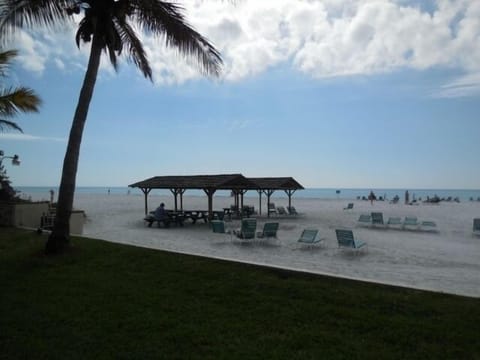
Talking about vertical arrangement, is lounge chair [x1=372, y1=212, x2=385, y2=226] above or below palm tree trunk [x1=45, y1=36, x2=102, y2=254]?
below

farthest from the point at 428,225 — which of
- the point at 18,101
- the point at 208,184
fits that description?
the point at 18,101

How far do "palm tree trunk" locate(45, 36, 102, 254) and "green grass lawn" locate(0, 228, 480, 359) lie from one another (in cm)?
124

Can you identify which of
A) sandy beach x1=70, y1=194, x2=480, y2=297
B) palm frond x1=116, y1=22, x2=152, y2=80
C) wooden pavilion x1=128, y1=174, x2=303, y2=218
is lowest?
sandy beach x1=70, y1=194, x2=480, y2=297

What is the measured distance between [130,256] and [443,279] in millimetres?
6577

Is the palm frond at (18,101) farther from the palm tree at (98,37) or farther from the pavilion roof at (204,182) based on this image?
the pavilion roof at (204,182)

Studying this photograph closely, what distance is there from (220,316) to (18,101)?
9160mm

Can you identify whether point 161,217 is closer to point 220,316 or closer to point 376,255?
point 376,255

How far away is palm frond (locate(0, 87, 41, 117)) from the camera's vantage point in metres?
10.5

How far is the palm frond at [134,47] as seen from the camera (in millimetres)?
9559

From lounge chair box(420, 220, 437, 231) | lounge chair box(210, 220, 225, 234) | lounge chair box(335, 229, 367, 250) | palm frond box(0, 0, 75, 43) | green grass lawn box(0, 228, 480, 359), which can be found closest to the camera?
green grass lawn box(0, 228, 480, 359)

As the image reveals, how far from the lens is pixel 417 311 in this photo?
4.84 m

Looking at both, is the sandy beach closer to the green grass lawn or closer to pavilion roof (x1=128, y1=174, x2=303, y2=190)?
the green grass lawn

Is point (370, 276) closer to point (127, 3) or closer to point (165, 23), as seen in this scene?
point (165, 23)

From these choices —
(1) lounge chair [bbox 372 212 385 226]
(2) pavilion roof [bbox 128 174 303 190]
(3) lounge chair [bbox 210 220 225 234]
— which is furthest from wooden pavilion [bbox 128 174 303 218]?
(1) lounge chair [bbox 372 212 385 226]
